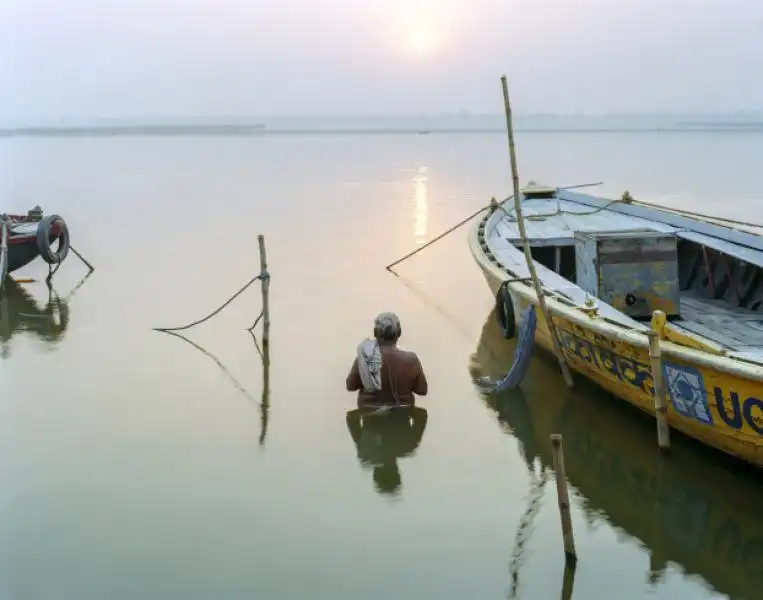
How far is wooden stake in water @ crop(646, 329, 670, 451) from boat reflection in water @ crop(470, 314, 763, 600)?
22cm

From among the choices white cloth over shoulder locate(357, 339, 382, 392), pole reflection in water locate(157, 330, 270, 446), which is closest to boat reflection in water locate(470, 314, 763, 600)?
white cloth over shoulder locate(357, 339, 382, 392)

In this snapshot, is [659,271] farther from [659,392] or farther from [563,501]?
[563,501]

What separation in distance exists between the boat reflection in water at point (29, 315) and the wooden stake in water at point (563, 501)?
8.38m

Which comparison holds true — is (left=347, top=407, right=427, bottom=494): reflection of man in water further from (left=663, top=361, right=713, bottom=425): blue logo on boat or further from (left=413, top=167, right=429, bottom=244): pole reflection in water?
(left=413, top=167, right=429, bottom=244): pole reflection in water

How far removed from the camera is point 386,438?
8883 millimetres

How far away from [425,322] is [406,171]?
116 feet

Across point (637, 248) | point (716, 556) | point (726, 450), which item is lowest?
point (716, 556)

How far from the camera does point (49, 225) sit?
1555 centimetres

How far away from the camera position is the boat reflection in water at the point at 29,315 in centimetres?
1277

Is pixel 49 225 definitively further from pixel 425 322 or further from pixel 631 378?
pixel 631 378

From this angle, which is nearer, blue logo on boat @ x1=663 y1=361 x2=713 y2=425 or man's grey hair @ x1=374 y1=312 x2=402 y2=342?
blue logo on boat @ x1=663 y1=361 x2=713 y2=425

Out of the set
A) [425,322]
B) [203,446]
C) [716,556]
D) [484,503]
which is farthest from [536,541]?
[425,322]

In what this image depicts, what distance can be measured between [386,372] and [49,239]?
9255 millimetres

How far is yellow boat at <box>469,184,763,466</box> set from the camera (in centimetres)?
710
